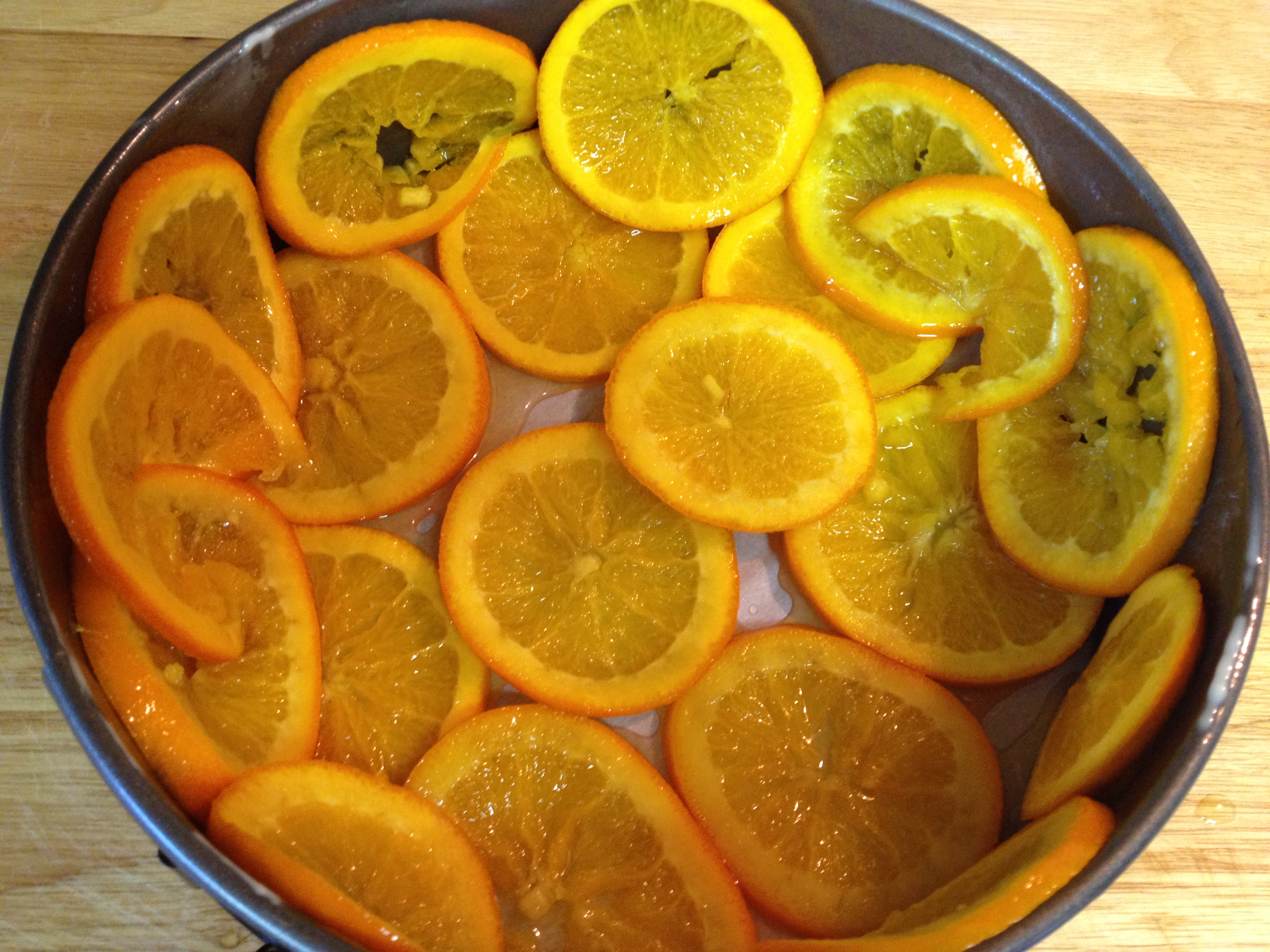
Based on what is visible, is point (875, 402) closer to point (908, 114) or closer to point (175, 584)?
point (908, 114)

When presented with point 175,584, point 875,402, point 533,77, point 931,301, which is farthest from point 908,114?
point 175,584

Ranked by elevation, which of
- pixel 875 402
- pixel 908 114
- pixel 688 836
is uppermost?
pixel 908 114

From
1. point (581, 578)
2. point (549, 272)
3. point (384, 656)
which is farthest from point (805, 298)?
point (384, 656)

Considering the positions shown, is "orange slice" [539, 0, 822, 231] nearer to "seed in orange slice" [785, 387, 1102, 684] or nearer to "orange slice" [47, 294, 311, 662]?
"seed in orange slice" [785, 387, 1102, 684]

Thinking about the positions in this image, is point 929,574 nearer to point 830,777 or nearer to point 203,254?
point 830,777

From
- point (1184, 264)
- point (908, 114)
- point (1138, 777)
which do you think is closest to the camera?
point (1138, 777)

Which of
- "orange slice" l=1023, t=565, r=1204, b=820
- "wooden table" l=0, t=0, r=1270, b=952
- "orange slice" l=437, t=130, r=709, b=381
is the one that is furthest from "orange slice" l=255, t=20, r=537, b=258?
"orange slice" l=1023, t=565, r=1204, b=820
